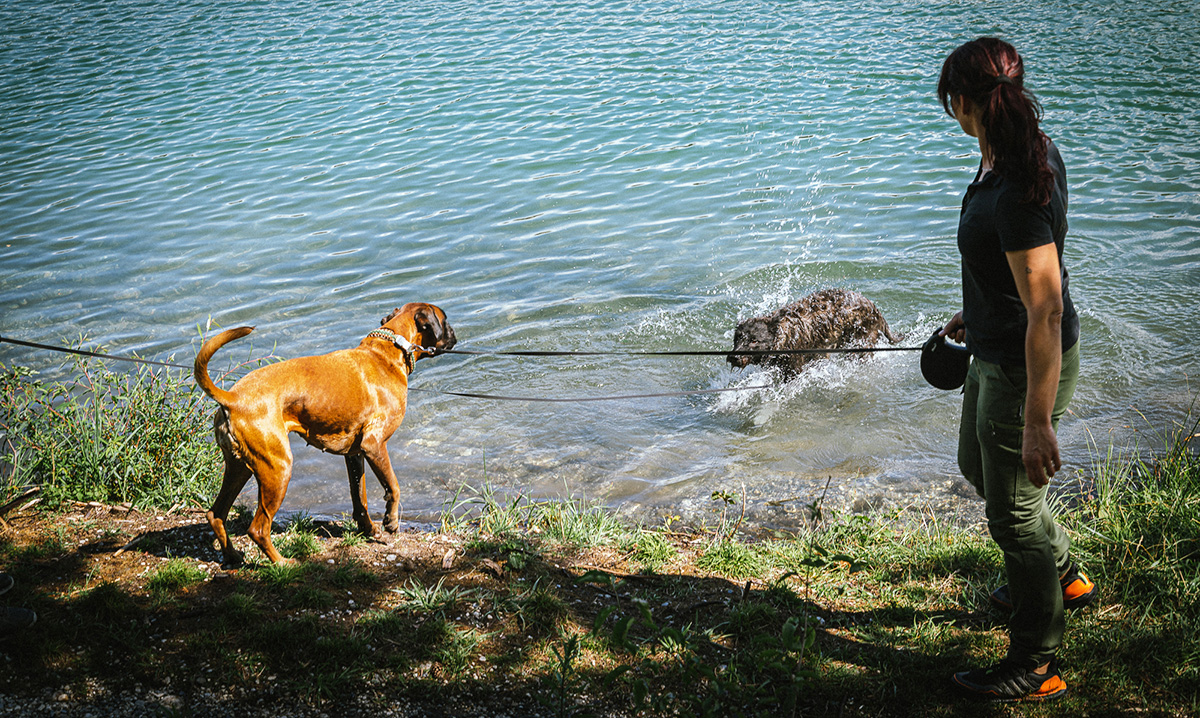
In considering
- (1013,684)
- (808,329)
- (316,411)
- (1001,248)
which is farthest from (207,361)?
(808,329)

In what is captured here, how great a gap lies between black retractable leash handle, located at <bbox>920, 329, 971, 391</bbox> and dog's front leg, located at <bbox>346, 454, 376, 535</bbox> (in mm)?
2825

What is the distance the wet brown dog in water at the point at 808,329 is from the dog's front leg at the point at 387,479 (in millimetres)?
3520

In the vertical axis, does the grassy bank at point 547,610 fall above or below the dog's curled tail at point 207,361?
below

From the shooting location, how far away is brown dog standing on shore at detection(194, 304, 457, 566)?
3.63 meters

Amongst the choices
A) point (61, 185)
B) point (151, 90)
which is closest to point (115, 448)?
point (61, 185)

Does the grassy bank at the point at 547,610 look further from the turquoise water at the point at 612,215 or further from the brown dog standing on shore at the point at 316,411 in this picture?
the turquoise water at the point at 612,215

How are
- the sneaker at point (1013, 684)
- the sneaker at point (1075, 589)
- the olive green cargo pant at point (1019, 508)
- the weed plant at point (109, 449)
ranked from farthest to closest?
the weed plant at point (109, 449)
the sneaker at point (1075, 589)
the sneaker at point (1013, 684)
the olive green cargo pant at point (1019, 508)

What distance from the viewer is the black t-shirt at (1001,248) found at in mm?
2449

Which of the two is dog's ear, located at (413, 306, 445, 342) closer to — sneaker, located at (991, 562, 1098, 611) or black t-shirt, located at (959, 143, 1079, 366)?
black t-shirt, located at (959, 143, 1079, 366)

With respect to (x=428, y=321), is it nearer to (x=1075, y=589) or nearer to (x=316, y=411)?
(x=316, y=411)

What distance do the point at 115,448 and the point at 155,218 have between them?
825 cm

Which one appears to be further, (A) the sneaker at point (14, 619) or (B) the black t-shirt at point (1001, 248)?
(A) the sneaker at point (14, 619)

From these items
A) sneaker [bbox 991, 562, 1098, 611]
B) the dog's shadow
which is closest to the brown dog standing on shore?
the dog's shadow

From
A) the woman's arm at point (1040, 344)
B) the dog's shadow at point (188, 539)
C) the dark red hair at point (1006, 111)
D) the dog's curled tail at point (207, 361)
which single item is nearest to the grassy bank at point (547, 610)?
the dog's shadow at point (188, 539)
